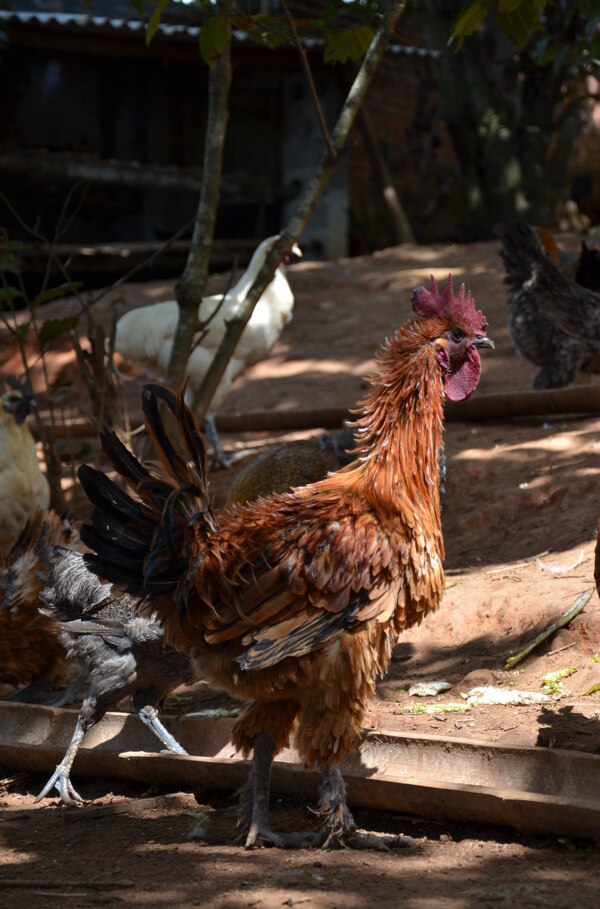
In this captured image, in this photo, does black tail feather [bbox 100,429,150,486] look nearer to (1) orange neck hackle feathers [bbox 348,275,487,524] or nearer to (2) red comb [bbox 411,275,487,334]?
(1) orange neck hackle feathers [bbox 348,275,487,524]

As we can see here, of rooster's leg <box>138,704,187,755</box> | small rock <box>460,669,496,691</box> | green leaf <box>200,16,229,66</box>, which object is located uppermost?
green leaf <box>200,16,229,66</box>

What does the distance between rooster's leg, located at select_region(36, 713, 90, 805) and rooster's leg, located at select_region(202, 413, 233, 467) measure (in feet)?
13.0

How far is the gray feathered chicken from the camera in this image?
4.36m

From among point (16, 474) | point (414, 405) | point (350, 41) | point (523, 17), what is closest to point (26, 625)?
point (16, 474)

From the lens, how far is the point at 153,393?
12.4 ft

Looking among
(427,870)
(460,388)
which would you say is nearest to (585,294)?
(460,388)

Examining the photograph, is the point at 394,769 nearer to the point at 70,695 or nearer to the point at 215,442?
the point at 70,695

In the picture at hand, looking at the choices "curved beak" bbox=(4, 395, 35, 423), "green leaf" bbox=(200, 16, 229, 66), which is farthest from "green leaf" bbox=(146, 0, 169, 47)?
"curved beak" bbox=(4, 395, 35, 423)

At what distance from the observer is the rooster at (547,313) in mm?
8047

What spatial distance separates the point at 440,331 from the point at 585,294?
186 inches

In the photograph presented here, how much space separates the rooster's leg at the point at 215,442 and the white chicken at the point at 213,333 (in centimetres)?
2

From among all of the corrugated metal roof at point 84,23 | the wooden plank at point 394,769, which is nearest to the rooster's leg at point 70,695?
the wooden plank at point 394,769

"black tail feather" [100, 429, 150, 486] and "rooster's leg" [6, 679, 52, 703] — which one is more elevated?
"black tail feather" [100, 429, 150, 486]

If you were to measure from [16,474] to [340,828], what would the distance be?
3839mm
